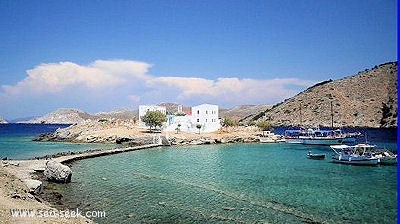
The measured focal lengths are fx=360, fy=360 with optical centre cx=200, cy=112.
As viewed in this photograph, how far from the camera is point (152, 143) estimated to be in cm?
6581

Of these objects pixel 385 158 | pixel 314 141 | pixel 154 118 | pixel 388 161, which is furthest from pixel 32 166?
pixel 314 141

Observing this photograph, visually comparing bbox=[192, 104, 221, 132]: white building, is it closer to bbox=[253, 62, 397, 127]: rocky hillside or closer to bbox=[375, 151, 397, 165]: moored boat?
bbox=[375, 151, 397, 165]: moored boat

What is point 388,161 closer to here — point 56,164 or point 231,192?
point 231,192

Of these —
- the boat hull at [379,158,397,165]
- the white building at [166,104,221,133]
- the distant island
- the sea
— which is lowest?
the sea

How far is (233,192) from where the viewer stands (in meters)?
25.5

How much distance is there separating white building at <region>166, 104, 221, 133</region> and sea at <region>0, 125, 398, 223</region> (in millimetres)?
43483

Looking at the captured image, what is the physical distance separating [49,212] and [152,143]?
160 ft

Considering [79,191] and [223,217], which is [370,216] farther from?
[79,191]

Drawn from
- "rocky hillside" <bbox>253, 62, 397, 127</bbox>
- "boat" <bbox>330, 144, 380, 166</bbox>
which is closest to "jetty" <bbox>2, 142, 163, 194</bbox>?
"boat" <bbox>330, 144, 380, 166</bbox>

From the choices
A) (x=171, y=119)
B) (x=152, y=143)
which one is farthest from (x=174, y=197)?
(x=171, y=119)

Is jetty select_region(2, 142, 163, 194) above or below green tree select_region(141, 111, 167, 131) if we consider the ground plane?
below

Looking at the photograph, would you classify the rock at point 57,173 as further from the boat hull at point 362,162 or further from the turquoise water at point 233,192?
the boat hull at point 362,162

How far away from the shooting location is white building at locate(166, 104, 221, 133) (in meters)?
84.6

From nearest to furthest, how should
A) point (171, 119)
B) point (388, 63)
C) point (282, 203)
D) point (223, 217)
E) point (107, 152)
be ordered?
point (223, 217), point (282, 203), point (107, 152), point (171, 119), point (388, 63)
